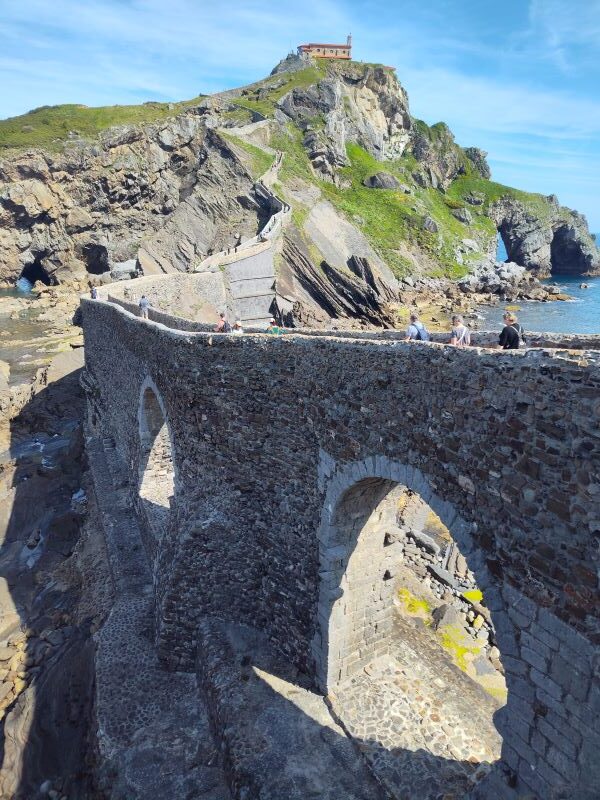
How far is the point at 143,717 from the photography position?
9.20 meters

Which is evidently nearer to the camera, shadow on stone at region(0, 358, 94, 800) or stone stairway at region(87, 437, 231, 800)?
stone stairway at region(87, 437, 231, 800)

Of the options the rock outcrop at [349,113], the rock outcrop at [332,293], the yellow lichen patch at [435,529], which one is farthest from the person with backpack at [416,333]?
the rock outcrop at [349,113]

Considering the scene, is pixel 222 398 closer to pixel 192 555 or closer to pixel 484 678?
pixel 192 555

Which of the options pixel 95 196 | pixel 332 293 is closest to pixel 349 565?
pixel 332 293

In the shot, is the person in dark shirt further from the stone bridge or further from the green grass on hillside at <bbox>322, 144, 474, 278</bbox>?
the green grass on hillside at <bbox>322, 144, 474, 278</bbox>

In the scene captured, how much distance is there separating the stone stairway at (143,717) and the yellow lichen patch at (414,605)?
4.36m

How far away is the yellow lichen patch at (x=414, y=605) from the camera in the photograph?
425 inches

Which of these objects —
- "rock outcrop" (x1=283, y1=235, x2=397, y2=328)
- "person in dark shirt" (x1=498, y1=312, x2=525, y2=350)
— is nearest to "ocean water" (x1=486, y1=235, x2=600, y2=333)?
"rock outcrop" (x1=283, y1=235, x2=397, y2=328)

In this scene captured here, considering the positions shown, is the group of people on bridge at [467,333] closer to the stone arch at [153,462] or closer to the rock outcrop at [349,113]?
the stone arch at [153,462]

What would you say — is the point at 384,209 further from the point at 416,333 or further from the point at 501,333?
the point at 501,333

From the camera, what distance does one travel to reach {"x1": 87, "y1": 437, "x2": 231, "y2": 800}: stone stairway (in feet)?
Result: 26.8

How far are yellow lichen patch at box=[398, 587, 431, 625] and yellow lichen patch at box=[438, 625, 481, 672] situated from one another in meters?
0.39

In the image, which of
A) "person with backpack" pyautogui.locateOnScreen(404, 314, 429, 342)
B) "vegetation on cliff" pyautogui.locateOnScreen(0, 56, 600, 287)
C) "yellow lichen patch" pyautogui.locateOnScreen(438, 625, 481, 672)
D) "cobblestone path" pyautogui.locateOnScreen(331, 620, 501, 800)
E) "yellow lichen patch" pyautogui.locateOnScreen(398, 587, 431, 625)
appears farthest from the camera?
"vegetation on cliff" pyautogui.locateOnScreen(0, 56, 600, 287)

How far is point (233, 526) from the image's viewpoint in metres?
10.2
